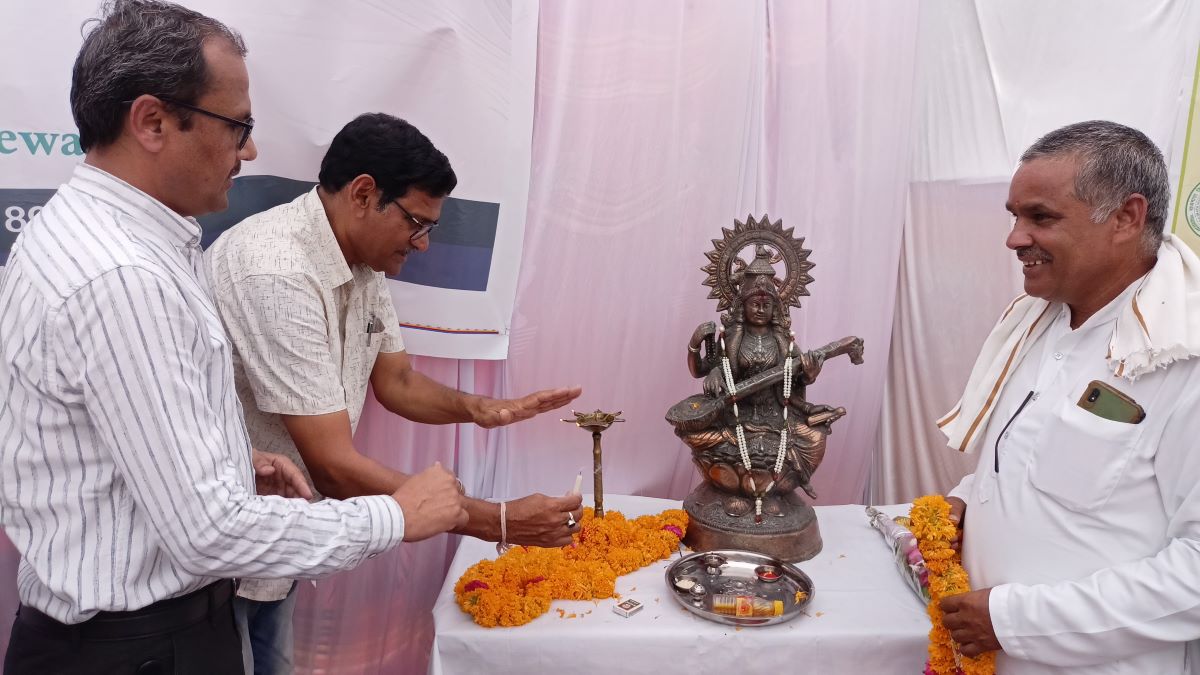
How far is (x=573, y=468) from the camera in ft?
10.8

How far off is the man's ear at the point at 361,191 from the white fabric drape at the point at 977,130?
2416 millimetres

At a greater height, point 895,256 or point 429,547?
point 895,256

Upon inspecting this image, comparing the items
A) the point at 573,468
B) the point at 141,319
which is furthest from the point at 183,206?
the point at 573,468

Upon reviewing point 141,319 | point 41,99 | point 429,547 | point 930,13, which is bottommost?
point 429,547

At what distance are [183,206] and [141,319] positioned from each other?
344 mm

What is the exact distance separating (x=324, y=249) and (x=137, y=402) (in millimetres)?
967

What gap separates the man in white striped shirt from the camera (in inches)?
45.8

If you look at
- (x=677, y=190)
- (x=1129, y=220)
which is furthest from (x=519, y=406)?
(x=1129, y=220)

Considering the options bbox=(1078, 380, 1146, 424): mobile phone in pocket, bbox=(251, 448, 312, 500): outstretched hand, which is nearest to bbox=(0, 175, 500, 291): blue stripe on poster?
bbox=(251, 448, 312, 500): outstretched hand

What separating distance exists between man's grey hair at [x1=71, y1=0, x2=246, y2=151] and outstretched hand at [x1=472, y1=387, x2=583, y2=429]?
139 cm

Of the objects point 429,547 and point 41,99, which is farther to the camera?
point 429,547

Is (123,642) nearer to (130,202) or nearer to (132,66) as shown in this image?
(130,202)

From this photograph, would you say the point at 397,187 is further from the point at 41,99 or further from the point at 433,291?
the point at 41,99

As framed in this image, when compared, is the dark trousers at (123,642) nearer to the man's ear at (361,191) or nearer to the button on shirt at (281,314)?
the button on shirt at (281,314)
